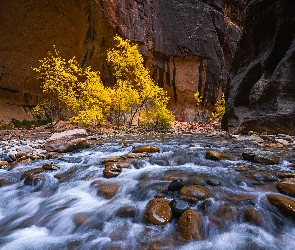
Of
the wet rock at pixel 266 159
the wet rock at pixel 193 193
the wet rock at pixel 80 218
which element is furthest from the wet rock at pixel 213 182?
the wet rock at pixel 80 218

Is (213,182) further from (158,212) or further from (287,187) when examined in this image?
(158,212)

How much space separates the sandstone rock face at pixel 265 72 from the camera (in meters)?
8.65

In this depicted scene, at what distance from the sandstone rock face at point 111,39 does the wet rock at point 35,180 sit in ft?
53.6

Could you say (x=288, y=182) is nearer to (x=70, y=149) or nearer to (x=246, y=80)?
(x=70, y=149)

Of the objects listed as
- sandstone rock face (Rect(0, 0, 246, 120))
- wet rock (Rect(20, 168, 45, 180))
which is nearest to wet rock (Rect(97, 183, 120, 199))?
wet rock (Rect(20, 168, 45, 180))

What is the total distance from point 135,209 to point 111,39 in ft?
60.7

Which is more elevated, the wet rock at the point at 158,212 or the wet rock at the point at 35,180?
the wet rock at the point at 158,212

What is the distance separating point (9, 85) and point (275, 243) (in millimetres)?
21834

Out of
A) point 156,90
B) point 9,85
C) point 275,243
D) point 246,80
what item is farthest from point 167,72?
point 275,243

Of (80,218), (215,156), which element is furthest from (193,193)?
(215,156)

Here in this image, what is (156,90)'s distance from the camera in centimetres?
1339

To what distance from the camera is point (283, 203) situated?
2430 mm

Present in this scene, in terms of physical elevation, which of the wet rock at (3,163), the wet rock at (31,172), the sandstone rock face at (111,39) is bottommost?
the wet rock at (3,163)

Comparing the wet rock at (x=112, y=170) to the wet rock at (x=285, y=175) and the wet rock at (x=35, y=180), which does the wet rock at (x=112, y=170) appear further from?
the wet rock at (x=285, y=175)
